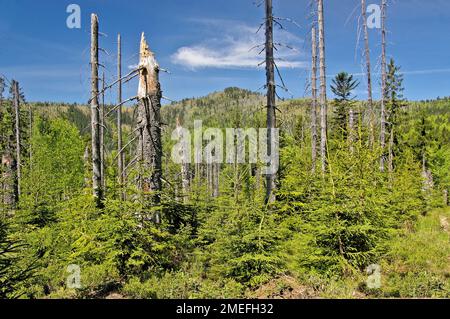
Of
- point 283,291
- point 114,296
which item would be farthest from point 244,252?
point 114,296

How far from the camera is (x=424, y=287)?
7371 mm

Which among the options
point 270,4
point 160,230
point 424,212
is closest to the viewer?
point 160,230

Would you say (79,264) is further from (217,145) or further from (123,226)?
(217,145)

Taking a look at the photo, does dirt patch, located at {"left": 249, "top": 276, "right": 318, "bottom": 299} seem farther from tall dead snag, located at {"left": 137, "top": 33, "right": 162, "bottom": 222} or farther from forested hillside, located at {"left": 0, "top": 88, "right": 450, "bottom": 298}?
tall dead snag, located at {"left": 137, "top": 33, "right": 162, "bottom": 222}

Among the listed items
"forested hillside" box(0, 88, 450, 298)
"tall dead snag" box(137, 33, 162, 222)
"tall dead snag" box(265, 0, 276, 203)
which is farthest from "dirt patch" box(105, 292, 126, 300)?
"tall dead snag" box(265, 0, 276, 203)

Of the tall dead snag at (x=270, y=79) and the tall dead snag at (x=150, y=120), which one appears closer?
the tall dead snag at (x=150, y=120)

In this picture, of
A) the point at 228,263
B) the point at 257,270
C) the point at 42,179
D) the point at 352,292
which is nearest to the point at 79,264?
the point at 228,263

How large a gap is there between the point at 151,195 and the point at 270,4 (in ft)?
25.4

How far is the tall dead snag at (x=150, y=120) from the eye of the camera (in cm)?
907

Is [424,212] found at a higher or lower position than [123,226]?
lower

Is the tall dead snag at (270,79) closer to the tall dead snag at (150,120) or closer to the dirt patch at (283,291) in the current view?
the tall dead snag at (150,120)

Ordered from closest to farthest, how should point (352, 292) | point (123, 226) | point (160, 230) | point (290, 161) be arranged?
1. point (352, 292)
2. point (123, 226)
3. point (160, 230)
4. point (290, 161)

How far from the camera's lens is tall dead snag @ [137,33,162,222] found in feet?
29.8

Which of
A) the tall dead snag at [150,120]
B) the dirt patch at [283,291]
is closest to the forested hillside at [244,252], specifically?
the dirt patch at [283,291]
